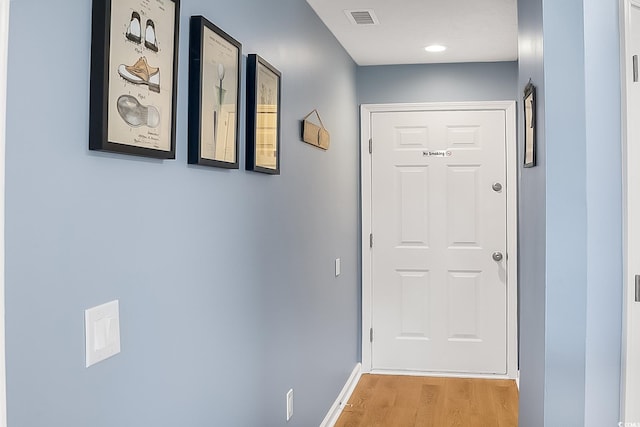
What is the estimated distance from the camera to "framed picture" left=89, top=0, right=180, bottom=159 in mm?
1307

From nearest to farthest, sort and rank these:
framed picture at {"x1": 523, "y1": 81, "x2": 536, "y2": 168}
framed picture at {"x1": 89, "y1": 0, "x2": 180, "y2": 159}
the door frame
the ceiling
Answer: framed picture at {"x1": 89, "y1": 0, "x2": 180, "y2": 159}, framed picture at {"x1": 523, "y1": 81, "x2": 536, "y2": 168}, the ceiling, the door frame

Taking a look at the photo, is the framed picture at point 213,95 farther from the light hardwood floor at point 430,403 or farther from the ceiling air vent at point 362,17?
the light hardwood floor at point 430,403

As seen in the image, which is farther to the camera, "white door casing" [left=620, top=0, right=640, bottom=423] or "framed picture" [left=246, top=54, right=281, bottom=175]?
"framed picture" [left=246, top=54, right=281, bottom=175]

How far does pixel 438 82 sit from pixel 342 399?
2275mm

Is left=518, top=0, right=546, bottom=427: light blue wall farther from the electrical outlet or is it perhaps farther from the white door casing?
the electrical outlet

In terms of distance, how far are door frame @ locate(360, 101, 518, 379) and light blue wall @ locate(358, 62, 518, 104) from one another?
53mm

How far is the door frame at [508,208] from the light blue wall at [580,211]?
2187 mm

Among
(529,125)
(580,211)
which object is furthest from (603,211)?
(529,125)

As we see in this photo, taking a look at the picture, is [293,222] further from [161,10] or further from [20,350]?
[20,350]

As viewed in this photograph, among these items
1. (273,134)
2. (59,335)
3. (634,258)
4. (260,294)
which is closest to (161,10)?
(59,335)

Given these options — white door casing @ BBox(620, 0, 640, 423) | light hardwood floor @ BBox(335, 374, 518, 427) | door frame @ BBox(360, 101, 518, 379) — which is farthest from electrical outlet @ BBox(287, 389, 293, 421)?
door frame @ BBox(360, 101, 518, 379)

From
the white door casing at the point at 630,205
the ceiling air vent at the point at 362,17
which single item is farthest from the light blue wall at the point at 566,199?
the ceiling air vent at the point at 362,17

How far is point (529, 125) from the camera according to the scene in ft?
8.57

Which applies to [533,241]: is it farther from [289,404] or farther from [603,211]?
[289,404]
